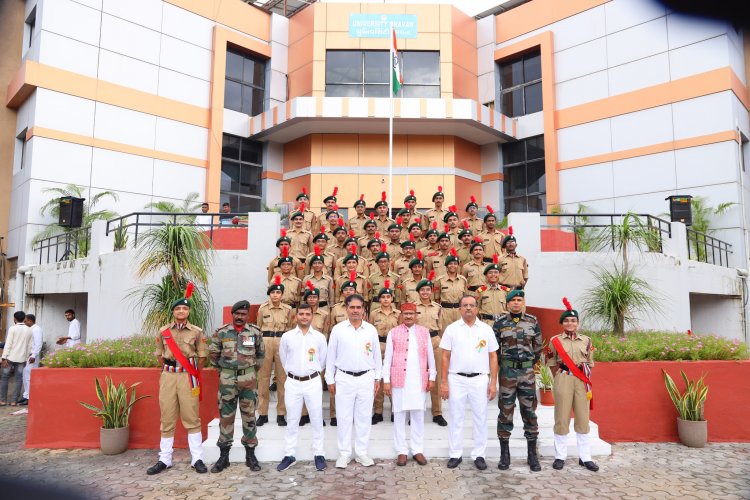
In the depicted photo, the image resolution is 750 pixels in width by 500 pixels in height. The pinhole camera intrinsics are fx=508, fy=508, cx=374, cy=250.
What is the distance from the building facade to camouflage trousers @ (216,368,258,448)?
11.6 metres

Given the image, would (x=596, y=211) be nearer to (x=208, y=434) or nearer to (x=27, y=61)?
(x=208, y=434)

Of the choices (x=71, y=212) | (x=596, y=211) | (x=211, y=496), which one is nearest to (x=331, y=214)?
(x=211, y=496)

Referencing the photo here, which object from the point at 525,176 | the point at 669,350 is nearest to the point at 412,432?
the point at 669,350

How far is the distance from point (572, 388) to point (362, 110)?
A: 1264 centimetres

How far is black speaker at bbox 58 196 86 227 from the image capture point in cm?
1346

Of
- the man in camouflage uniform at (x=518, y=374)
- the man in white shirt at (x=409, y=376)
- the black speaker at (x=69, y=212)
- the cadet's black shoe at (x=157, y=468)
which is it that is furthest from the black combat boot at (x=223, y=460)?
the black speaker at (x=69, y=212)

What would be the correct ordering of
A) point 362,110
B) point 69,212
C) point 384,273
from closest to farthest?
point 384,273 → point 69,212 → point 362,110

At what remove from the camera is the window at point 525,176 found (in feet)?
61.3

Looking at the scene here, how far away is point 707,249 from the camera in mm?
14477

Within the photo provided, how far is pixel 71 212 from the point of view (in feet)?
44.3

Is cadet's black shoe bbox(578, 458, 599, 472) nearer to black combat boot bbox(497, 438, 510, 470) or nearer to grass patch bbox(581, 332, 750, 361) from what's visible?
black combat boot bbox(497, 438, 510, 470)

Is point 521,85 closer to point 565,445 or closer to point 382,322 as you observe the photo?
point 382,322

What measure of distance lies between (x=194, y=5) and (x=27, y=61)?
19.6ft

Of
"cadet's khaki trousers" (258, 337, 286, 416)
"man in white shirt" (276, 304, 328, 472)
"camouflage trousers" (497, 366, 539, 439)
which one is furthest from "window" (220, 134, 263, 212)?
"camouflage trousers" (497, 366, 539, 439)
